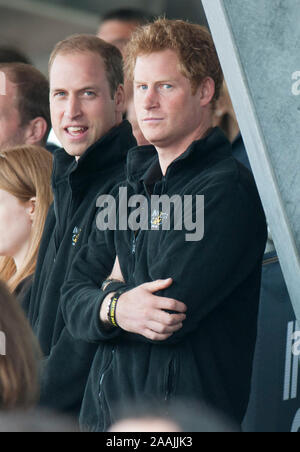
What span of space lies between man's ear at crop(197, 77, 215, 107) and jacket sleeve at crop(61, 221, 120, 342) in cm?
44

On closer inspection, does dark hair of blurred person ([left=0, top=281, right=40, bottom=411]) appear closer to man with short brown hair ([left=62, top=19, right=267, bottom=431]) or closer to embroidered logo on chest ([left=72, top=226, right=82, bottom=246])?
man with short brown hair ([left=62, top=19, right=267, bottom=431])

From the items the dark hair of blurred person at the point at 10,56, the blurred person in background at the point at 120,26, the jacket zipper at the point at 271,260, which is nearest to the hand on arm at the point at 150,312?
the jacket zipper at the point at 271,260

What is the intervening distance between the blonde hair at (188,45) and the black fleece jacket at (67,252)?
45 cm

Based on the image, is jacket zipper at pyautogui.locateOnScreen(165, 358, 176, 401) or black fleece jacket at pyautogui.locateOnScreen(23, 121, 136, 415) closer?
jacket zipper at pyautogui.locateOnScreen(165, 358, 176, 401)

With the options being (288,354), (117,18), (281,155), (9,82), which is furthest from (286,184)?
(117,18)

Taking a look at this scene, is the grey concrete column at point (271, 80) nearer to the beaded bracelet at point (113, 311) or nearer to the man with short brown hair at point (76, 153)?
the beaded bracelet at point (113, 311)

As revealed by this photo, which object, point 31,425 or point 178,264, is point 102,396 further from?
point 31,425

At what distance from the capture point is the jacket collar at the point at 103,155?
293 centimetres

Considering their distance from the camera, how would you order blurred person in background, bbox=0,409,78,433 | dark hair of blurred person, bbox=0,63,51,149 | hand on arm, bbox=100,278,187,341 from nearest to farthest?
blurred person in background, bbox=0,409,78,433, hand on arm, bbox=100,278,187,341, dark hair of blurred person, bbox=0,63,51,149

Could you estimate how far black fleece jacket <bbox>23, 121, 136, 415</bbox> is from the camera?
2.76 metres

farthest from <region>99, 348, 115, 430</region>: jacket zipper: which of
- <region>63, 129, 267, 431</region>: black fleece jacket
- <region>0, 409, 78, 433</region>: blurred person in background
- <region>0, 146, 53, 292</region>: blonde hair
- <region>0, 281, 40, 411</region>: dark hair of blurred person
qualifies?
<region>0, 409, 78, 433</region>: blurred person in background

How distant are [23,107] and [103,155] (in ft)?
2.80

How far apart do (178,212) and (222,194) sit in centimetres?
12
